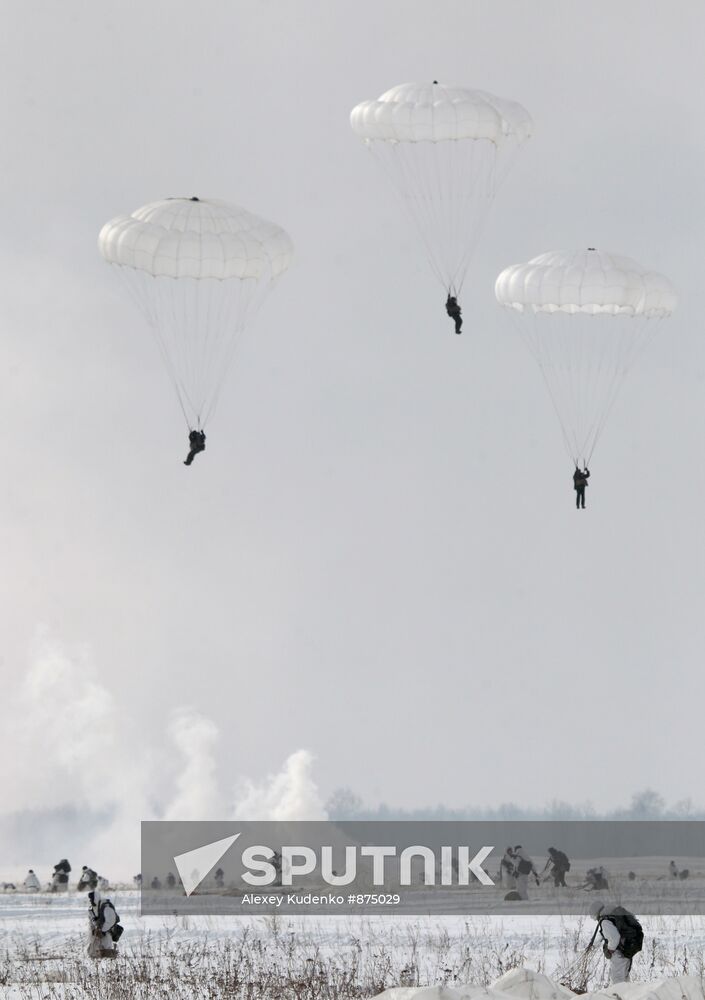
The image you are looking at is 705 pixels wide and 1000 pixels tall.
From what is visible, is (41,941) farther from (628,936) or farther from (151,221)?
(151,221)

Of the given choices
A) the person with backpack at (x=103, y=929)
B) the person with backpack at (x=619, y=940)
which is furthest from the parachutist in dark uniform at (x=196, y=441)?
the person with backpack at (x=619, y=940)

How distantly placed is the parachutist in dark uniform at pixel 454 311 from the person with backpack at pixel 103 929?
20.8 m

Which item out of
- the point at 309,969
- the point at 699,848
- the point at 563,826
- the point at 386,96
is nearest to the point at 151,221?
the point at 386,96

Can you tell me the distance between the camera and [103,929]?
78.3 feet

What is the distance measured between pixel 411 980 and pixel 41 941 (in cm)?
810

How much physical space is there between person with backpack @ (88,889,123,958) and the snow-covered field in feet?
0.99

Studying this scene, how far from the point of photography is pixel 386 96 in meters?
39.6

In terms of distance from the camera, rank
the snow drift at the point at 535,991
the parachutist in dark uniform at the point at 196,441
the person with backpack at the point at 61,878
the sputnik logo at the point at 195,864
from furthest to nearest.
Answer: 1. the sputnik logo at the point at 195,864
2. the person with backpack at the point at 61,878
3. the parachutist in dark uniform at the point at 196,441
4. the snow drift at the point at 535,991

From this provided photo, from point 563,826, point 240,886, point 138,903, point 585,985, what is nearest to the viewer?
point 585,985

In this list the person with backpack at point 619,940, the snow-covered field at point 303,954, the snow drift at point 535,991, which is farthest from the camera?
the snow-covered field at point 303,954

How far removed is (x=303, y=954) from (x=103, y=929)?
277 cm

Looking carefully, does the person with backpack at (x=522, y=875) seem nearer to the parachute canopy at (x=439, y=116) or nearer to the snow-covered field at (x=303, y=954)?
the snow-covered field at (x=303, y=954)

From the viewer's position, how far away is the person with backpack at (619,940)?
63.6 ft

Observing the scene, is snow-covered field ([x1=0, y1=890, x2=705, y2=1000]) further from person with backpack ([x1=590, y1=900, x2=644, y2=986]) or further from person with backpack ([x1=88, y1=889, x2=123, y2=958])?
person with backpack ([x1=590, y1=900, x2=644, y2=986])
